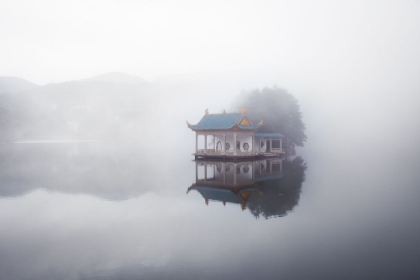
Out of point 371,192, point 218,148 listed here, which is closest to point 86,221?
point 371,192

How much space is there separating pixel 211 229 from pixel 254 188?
7.92 metres

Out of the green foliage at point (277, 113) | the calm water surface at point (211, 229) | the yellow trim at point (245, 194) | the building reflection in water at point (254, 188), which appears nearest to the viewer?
the calm water surface at point (211, 229)

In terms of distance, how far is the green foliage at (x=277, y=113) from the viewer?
45.0m

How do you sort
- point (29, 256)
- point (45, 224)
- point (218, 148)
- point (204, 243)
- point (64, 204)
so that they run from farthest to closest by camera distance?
point (218, 148) → point (64, 204) → point (45, 224) → point (204, 243) → point (29, 256)

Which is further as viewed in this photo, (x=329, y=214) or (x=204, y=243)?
(x=329, y=214)

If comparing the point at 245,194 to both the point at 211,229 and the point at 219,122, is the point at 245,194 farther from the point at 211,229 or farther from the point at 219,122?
the point at 219,122

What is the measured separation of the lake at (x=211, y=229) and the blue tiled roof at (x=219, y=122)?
42.8 ft

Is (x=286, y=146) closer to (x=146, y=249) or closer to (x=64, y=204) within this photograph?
(x=64, y=204)

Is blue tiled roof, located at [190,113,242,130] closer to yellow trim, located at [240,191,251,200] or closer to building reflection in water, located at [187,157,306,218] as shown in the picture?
building reflection in water, located at [187,157,306,218]

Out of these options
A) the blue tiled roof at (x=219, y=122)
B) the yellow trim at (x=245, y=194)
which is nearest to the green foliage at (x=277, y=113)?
the blue tiled roof at (x=219, y=122)

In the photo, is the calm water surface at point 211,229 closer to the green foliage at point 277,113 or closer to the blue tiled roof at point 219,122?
the blue tiled roof at point 219,122

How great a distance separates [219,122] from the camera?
115 ft

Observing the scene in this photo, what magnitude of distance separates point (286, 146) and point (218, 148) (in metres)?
14.0

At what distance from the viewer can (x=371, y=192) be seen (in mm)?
17703
